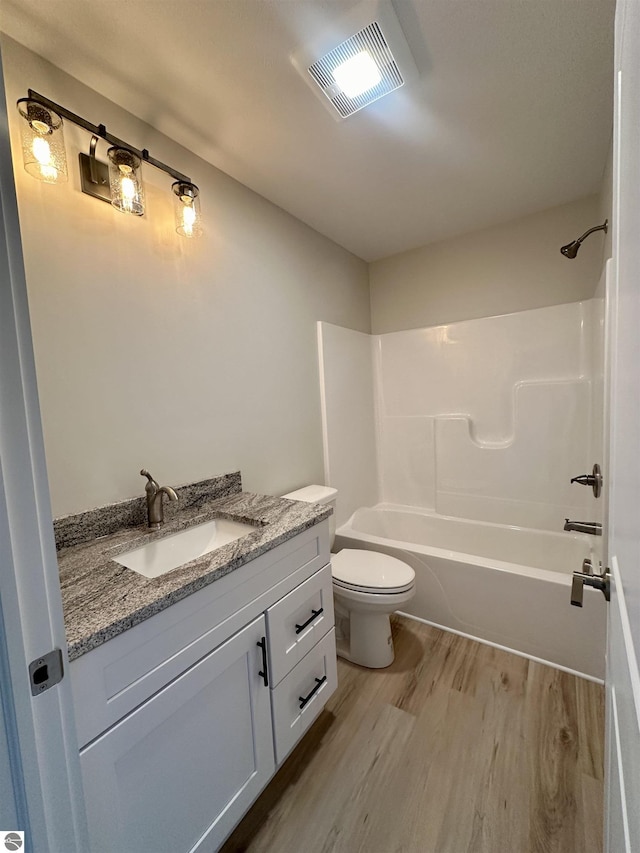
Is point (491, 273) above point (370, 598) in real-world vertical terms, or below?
above

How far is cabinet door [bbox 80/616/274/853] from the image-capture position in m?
0.73

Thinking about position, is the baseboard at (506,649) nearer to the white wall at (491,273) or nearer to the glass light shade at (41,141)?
the white wall at (491,273)

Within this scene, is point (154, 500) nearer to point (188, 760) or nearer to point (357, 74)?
point (188, 760)

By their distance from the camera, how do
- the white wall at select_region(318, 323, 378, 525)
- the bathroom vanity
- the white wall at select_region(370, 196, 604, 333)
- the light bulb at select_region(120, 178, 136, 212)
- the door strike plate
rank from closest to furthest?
the door strike plate → the bathroom vanity → the light bulb at select_region(120, 178, 136, 212) → the white wall at select_region(370, 196, 604, 333) → the white wall at select_region(318, 323, 378, 525)

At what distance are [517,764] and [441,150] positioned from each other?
251 centimetres

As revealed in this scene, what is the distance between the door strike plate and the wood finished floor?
1053 millimetres

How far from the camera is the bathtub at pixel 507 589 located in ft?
5.32

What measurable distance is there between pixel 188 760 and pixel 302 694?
476 mm

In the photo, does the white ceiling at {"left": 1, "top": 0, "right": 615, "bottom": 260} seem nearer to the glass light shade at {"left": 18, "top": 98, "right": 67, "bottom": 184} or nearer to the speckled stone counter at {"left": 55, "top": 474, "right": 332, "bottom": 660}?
the glass light shade at {"left": 18, "top": 98, "right": 67, "bottom": 184}

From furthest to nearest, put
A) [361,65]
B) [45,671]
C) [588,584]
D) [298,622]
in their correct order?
[298,622] → [361,65] → [588,584] → [45,671]

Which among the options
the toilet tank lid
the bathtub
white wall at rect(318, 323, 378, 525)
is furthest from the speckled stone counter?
the bathtub

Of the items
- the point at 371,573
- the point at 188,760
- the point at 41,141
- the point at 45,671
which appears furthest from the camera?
the point at 371,573

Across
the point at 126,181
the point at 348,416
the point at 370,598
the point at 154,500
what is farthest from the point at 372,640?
the point at 126,181

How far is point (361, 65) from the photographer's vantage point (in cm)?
113
